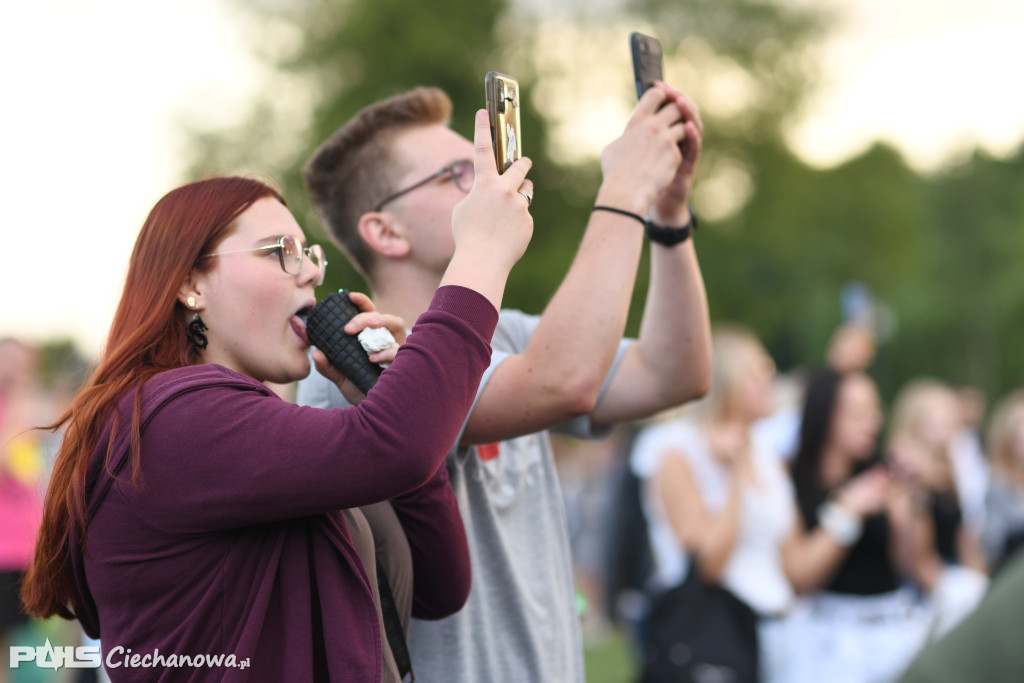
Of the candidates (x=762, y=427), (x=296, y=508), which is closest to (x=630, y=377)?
(x=296, y=508)

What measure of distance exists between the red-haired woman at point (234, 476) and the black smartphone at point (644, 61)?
734mm

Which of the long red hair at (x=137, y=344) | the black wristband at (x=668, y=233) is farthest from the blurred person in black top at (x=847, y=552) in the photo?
the long red hair at (x=137, y=344)

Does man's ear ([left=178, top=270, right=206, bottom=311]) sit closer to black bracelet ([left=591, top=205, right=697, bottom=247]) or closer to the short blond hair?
the short blond hair

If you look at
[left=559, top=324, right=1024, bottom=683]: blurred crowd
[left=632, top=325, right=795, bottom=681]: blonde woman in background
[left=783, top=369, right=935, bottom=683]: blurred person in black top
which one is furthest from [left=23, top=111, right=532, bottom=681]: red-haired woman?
[left=783, top=369, right=935, bottom=683]: blurred person in black top

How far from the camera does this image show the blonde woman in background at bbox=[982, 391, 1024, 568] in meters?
7.15

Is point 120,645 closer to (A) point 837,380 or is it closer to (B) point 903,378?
(A) point 837,380

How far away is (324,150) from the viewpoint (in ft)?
8.33

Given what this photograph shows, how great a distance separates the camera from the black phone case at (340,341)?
177 centimetres

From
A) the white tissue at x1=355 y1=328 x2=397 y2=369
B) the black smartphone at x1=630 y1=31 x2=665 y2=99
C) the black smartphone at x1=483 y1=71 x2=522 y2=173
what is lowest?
the white tissue at x1=355 y1=328 x2=397 y2=369

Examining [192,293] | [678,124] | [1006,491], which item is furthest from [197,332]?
[1006,491]

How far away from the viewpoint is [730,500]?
4945 mm

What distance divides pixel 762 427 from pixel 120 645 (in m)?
7.28

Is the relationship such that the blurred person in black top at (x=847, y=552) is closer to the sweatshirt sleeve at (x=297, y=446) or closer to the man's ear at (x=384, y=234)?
the man's ear at (x=384, y=234)

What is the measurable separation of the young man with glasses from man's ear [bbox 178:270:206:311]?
49 cm
